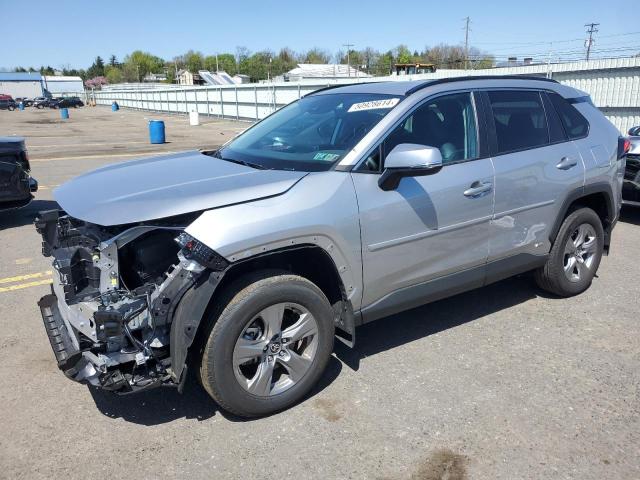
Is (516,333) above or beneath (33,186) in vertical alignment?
beneath

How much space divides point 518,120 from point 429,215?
1.34 meters

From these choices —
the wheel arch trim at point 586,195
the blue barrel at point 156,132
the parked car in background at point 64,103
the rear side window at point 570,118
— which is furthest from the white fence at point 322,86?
the parked car in background at point 64,103

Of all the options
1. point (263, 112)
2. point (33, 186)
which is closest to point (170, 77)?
point (263, 112)

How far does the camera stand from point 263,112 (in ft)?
95.5

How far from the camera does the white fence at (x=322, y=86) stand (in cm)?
1459

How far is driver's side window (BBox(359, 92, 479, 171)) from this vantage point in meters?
3.52

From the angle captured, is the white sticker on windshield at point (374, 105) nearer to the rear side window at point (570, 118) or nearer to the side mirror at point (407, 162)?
the side mirror at point (407, 162)

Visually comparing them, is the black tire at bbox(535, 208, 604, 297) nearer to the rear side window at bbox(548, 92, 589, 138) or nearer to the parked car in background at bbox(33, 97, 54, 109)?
the rear side window at bbox(548, 92, 589, 138)

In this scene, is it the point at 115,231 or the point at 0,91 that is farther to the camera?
Answer: the point at 0,91

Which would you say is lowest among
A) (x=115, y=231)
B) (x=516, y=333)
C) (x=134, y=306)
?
(x=516, y=333)

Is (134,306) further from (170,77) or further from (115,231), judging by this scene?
(170,77)

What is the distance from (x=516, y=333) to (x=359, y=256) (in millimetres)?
1715

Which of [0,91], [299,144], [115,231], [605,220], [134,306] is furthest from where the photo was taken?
[0,91]

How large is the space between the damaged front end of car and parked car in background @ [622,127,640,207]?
6244 mm
